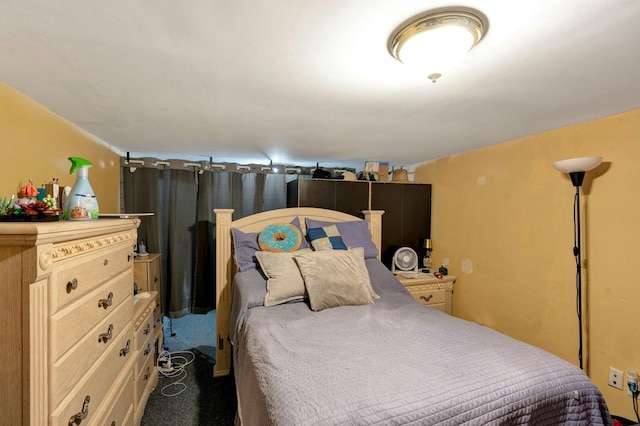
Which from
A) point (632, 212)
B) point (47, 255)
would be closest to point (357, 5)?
point (47, 255)

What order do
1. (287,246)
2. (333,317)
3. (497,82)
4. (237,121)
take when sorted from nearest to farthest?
(497,82) → (333,317) → (237,121) → (287,246)

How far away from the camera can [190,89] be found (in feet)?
4.91

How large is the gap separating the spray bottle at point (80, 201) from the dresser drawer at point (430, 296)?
2.79 metres

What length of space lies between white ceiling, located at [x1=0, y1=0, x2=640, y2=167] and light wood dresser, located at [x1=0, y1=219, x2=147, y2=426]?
2.33ft

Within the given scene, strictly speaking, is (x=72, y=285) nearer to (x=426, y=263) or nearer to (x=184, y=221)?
(x=184, y=221)

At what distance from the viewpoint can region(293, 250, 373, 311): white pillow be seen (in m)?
1.81

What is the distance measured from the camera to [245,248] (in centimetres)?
227

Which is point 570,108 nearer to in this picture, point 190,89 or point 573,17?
point 573,17

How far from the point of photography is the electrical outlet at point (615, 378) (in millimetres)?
1857

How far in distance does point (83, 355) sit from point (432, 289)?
2960 millimetres

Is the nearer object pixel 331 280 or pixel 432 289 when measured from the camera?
pixel 331 280

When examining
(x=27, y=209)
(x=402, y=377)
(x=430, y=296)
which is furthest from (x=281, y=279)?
(x=430, y=296)

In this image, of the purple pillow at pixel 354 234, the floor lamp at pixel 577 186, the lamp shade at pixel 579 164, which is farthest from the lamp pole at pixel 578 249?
the purple pillow at pixel 354 234

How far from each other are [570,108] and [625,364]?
67.1 inches
